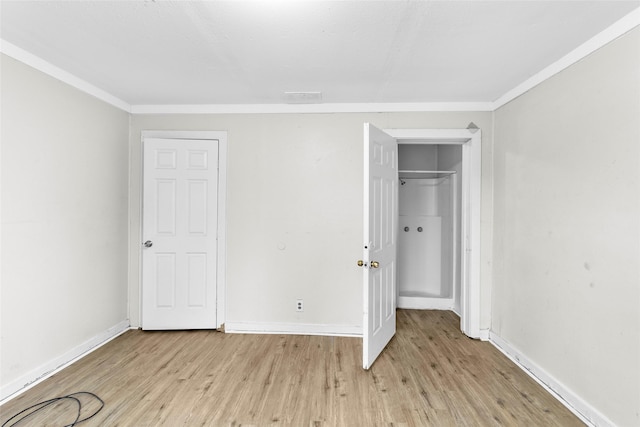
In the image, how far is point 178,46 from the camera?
216 cm

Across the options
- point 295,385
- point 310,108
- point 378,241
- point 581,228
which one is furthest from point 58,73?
point 581,228

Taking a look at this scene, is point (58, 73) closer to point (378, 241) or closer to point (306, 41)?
point (306, 41)

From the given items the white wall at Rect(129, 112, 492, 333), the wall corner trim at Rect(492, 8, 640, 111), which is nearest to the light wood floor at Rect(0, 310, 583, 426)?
the white wall at Rect(129, 112, 492, 333)

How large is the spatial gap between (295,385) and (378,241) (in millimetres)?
1280

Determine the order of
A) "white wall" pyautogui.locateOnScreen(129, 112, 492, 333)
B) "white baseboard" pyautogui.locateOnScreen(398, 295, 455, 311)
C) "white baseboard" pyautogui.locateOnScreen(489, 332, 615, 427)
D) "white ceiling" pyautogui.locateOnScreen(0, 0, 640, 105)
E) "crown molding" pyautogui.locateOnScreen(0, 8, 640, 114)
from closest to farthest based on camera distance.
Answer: "white ceiling" pyautogui.locateOnScreen(0, 0, 640, 105), "white baseboard" pyautogui.locateOnScreen(489, 332, 615, 427), "crown molding" pyautogui.locateOnScreen(0, 8, 640, 114), "white wall" pyautogui.locateOnScreen(129, 112, 492, 333), "white baseboard" pyautogui.locateOnScreen(398, 295, 455, 311)

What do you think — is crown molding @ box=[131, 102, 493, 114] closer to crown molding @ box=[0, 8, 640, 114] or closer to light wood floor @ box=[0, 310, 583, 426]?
crown molding @ box=[0, 8, 640, 114]

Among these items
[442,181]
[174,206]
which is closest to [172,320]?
[174,206]

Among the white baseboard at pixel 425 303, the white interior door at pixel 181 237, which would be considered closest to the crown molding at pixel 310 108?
the white interior door at pixel 181 237

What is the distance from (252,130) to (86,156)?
58.1 inches

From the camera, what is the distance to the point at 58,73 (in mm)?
2520

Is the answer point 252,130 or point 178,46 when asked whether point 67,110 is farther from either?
point 252,130

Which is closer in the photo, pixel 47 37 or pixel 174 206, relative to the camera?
pixel 47 37

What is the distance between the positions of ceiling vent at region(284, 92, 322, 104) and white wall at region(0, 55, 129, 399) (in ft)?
5.59

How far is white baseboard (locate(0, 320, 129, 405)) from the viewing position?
2176mm
